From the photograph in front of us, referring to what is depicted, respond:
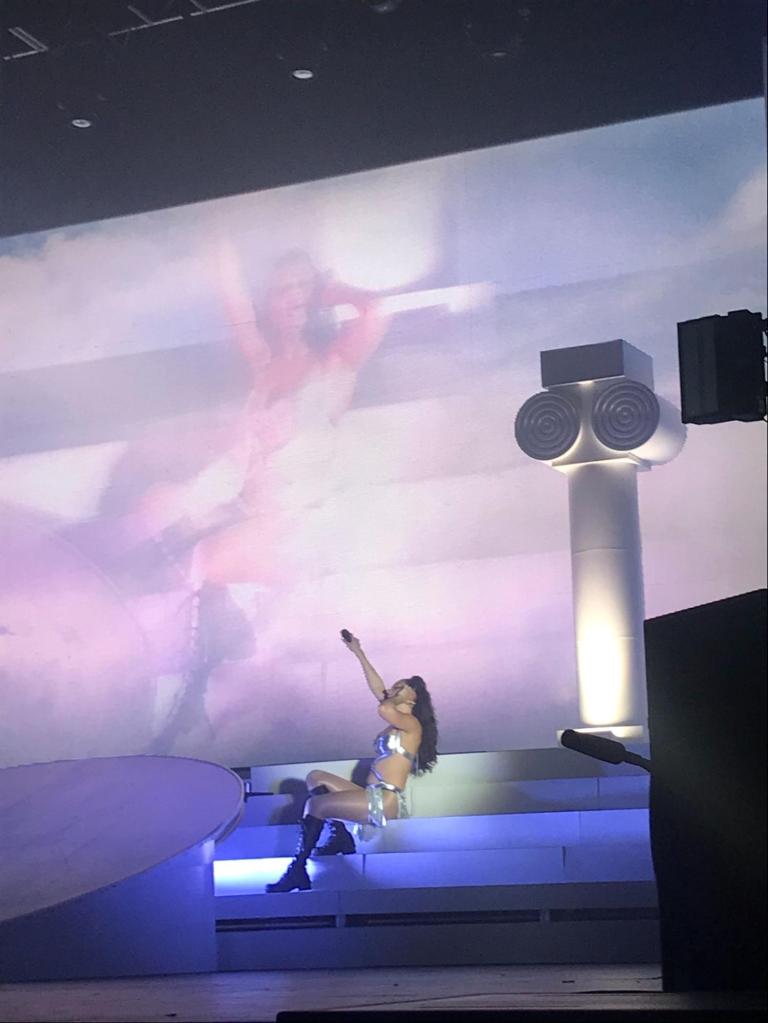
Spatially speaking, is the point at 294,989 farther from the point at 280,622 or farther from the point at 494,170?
the point at 494,170

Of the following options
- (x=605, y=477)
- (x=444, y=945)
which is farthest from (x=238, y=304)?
(x=444, y=945)

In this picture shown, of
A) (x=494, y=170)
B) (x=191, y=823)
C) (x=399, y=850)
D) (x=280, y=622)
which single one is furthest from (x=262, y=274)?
(x=191, y=823)

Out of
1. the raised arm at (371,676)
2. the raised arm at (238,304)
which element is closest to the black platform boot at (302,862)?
the raised arm at (371,676)

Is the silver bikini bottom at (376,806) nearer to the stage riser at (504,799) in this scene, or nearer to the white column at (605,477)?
the stage riser at (504,799)

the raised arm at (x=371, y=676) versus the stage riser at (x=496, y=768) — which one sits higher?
the raised arm at (x=371, y=676)

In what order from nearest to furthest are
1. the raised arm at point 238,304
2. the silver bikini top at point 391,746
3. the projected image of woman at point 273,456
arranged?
the silver bikini top at point 391,746
the projected image of woman at point 273,456
the raised arm at point 238,304

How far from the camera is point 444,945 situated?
5277 millimetres

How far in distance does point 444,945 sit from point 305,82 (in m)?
4.29

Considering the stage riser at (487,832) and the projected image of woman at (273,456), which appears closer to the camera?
the stage riser at (487,832)

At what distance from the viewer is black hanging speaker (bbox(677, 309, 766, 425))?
11.5 feet

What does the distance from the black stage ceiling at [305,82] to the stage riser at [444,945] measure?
396 centimetres

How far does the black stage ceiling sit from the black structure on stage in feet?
16.6

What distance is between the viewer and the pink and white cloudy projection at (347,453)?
22.6 ft

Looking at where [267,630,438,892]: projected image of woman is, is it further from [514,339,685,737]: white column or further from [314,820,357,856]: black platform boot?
[514,339,685,737]: white column
